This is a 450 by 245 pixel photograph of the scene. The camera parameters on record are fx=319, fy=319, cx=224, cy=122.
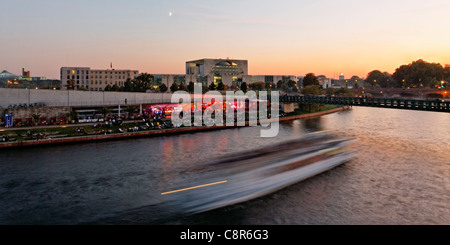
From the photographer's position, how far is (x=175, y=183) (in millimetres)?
22250

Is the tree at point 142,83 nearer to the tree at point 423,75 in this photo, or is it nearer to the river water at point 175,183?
the river water at point 175,183

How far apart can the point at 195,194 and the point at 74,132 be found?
79.6 ft

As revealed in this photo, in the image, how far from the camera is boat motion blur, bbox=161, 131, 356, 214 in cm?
1927

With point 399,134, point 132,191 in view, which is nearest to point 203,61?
point 399,134

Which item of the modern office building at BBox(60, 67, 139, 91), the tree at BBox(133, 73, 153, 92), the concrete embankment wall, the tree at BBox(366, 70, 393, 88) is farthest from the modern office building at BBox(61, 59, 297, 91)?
the tree at BBox(366, 70, 393, 88)

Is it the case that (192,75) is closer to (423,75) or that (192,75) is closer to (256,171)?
(423,75)

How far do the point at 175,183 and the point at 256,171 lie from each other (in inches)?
282

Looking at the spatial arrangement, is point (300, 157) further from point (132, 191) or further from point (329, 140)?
point (132, 191)

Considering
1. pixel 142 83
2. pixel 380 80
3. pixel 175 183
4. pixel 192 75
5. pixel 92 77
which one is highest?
pixel 380 80

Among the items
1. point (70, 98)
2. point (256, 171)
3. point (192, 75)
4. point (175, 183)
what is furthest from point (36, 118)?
point (192, 75)

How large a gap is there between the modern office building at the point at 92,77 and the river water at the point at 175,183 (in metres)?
84.7

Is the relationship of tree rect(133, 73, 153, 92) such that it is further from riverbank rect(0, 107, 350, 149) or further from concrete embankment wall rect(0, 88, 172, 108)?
riverbank rect(0, 107, 350, 149)

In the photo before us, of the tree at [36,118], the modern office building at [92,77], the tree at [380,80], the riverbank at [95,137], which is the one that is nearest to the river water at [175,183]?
the riverbank at [95,137]

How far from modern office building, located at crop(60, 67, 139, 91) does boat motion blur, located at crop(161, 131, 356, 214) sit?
91.0 m
